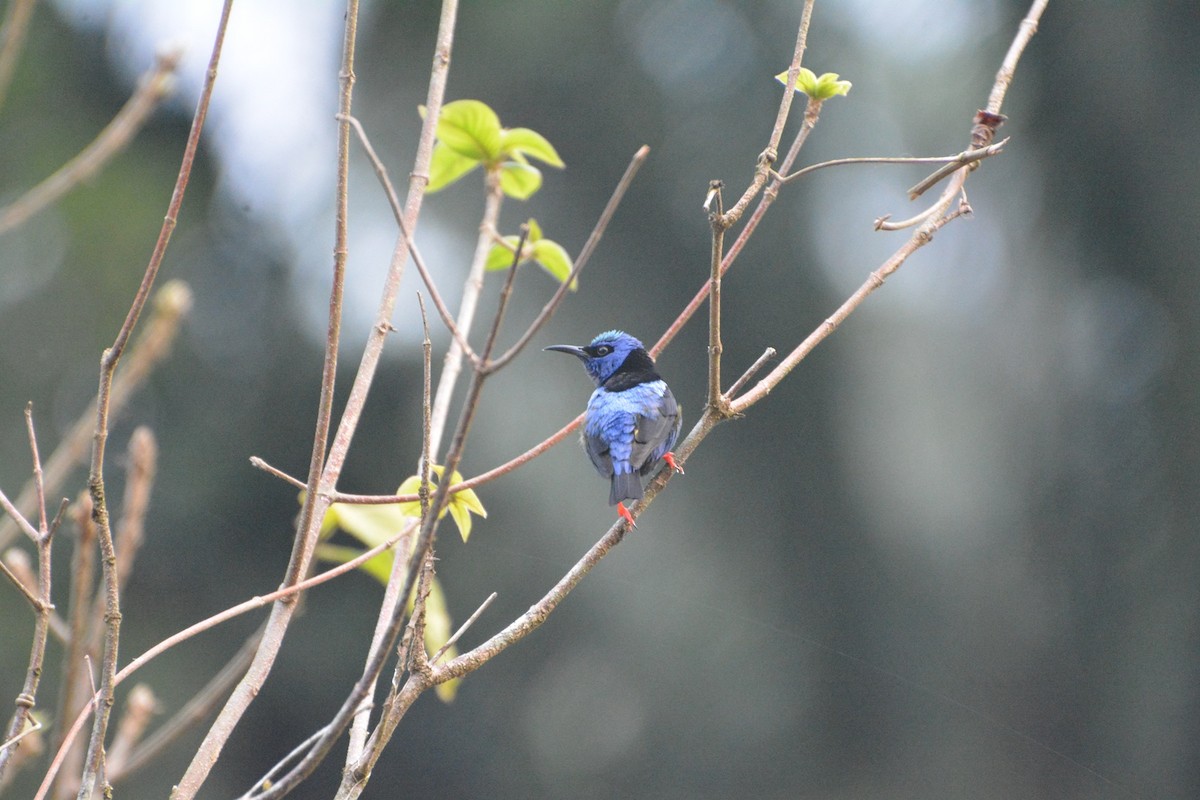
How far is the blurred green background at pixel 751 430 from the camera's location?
307 inches

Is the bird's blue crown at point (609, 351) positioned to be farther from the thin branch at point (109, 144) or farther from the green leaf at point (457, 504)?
the thin branch at point (109, 144)

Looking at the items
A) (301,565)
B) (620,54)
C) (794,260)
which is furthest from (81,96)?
(301,565)

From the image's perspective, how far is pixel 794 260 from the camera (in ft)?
27.1

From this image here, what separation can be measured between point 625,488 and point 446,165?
4.79ft

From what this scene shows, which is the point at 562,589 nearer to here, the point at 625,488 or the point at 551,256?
the point at 551,256

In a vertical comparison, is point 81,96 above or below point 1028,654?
above

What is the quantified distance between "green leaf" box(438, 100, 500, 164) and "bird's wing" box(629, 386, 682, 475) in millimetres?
1512

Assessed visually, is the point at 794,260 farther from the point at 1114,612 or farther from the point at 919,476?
the point at 1114,612

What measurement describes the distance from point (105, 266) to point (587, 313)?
358 cm

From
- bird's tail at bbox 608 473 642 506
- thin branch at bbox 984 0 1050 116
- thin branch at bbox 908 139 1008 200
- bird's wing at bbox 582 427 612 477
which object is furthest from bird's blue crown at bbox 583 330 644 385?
thin branch at bbox 908 139 1008 200

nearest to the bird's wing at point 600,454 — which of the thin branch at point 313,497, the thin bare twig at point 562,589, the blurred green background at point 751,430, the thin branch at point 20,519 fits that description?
the thin bare twig at point 562,589

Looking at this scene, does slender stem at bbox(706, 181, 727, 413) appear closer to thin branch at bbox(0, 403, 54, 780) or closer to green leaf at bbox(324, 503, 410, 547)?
green leaf at bbox(324, 503, 410, 547)

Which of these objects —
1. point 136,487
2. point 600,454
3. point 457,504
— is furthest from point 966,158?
point 600,454

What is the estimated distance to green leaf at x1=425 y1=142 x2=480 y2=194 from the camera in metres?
2.10
